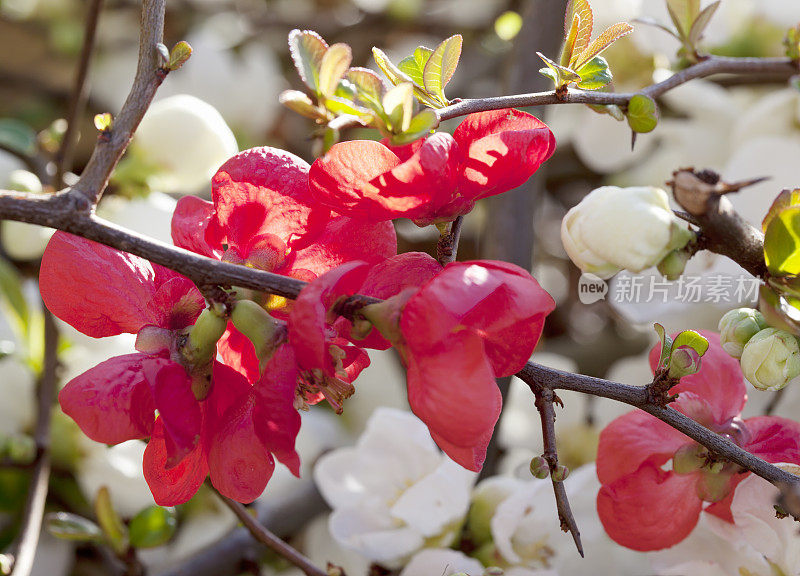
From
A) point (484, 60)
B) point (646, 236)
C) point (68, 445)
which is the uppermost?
point (646, 236)

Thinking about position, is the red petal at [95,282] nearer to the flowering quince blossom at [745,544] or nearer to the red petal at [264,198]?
the red petal at [264,198]

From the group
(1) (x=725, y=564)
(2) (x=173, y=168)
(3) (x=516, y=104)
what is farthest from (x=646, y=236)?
(2) (x=173, y=168)

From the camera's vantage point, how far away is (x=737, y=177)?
1.46 ft

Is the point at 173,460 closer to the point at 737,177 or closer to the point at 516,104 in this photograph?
the point at 516,104

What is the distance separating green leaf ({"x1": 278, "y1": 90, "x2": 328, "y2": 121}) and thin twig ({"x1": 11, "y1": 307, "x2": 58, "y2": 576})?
232 millimetres

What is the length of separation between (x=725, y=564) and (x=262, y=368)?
0.23m

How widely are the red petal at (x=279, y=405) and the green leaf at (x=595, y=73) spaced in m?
0.14

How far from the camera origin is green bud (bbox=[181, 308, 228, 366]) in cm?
23

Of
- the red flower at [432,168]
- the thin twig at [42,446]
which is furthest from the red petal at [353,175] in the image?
the thin twig at [42,446]

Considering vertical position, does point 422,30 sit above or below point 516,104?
below

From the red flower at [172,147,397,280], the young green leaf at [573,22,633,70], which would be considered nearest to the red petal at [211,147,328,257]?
the red flower at [172,147,397,280]

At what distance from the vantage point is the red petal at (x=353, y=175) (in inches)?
9.3

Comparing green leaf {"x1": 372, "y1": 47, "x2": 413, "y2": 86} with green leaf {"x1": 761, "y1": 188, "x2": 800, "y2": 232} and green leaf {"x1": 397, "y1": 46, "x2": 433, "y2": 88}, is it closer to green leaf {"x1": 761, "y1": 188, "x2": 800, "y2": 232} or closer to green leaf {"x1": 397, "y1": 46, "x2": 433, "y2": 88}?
green leaf {"x1": 397, "y1": 46, "x2": 433, "y2": 88}

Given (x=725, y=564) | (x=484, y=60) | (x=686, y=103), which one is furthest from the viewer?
(x=484, y=60)
